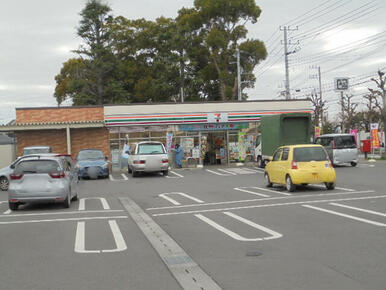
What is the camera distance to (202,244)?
819 centimetres

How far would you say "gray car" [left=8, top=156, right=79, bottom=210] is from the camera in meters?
13.5

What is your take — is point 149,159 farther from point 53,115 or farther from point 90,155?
point 53,115

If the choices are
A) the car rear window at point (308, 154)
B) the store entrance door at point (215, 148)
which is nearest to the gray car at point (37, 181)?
the car rear window at point (308, 154)

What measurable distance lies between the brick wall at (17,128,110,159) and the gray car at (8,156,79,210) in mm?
19857

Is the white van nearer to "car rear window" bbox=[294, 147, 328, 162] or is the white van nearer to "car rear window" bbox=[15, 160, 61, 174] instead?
"car rear window" bbox=[294, 147, 328, 162]

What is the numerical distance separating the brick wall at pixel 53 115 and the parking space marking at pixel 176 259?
2328 cm

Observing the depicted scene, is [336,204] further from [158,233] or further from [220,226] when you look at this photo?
[158,233]

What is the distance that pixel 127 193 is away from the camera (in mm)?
18594

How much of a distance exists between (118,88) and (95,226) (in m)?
38.5

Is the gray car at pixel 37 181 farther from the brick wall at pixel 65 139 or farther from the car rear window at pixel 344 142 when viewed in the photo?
the brick wall at pixel 65 139

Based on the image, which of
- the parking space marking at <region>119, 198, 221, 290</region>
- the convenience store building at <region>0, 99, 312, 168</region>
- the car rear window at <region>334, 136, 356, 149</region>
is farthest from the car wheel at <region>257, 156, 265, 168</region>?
the parking space marking at <region>119, 198, 221, 290</region>

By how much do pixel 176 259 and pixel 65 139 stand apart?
27.7 m

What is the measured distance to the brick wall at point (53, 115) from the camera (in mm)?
32969

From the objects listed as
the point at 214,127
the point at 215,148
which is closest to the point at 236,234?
the point at 214,127
